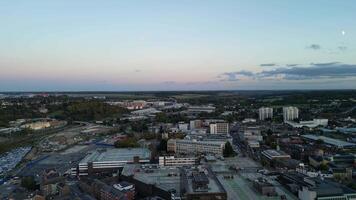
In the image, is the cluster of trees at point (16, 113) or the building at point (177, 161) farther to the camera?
the cluster of trees at point (16, 113)

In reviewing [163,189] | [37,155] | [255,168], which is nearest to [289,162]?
[255,168]

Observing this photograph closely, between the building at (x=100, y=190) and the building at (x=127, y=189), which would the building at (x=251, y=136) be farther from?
the building at (x=100, y=190)

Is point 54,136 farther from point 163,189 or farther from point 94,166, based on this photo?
point 163,189

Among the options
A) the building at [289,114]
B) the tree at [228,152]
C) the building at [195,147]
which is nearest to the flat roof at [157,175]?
the tree at [228,152]

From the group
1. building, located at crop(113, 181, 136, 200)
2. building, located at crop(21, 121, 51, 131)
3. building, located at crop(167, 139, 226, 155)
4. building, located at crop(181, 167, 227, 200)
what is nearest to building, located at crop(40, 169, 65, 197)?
building, located at crop(113, 181, 136, 200)

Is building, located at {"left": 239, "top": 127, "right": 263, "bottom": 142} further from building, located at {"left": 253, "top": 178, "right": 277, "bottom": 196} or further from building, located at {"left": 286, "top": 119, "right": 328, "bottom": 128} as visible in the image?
building, located at {"left": 253, "top": 178, "right": 277, "bottom": 196}
